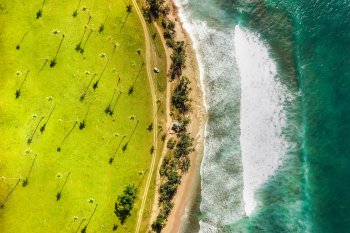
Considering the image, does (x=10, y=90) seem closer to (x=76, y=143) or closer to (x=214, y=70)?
(x=76, y=143)

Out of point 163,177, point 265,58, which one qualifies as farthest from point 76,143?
point 265,58

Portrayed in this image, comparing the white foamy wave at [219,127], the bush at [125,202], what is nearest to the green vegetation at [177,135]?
the white foamy wave at [219,127]

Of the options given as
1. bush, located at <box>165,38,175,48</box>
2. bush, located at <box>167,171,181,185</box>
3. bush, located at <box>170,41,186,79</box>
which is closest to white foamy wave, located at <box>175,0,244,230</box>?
bush, located at <box>170,41,186,79</box>

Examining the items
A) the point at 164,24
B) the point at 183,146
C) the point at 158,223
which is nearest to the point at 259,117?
the point at 183,146

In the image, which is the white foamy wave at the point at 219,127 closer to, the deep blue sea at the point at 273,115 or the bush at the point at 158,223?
the deep blue sea at the point at 273,115

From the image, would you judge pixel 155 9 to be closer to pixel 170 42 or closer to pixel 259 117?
pixel 170 42
